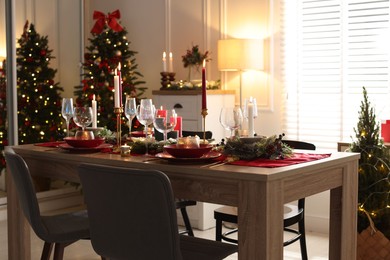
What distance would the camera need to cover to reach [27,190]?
116 inches

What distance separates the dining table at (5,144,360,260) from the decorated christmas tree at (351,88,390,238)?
866 mm

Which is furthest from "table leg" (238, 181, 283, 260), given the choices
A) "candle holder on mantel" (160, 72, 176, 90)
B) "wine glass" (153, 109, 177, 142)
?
"candle holder on mantel" (160, 72, 176, 90)

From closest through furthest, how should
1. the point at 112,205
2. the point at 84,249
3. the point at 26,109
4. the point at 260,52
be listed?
1. the point at 112,205
2. the point at 84,249
3. the point at 260,52
4. the point at 26,109

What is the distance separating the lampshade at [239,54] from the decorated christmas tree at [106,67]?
1.07 m

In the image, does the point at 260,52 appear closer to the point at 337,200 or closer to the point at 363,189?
A: the point at 363,189

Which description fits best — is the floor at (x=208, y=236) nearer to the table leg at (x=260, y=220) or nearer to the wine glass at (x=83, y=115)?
the wine glass at (x=83, y=115)

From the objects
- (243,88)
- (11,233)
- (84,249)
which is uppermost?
(243,88)

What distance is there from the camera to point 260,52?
16.1 feet

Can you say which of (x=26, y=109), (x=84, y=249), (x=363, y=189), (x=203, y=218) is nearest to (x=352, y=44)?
(x=363, y=189)

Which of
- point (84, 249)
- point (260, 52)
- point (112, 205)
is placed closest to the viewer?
point (112, 205)

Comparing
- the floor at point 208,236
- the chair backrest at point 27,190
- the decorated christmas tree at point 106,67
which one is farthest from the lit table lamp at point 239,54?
the chair backrest at point 27,190

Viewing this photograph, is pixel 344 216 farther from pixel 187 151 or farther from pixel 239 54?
pixel 239 54

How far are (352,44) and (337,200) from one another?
2.03m

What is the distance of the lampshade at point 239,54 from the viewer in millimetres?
4797
